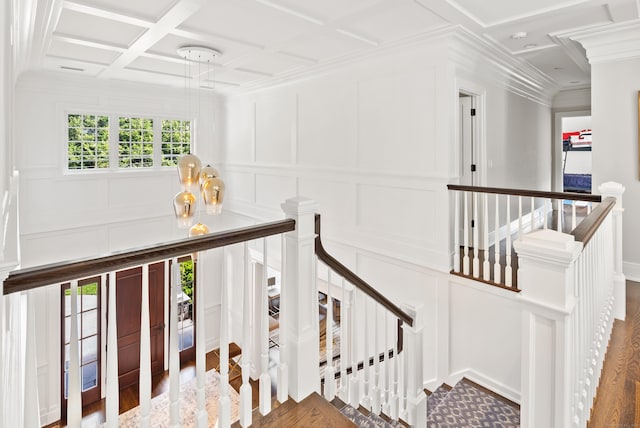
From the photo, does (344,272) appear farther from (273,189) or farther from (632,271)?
(273,189)

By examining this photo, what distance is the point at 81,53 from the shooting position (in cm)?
451

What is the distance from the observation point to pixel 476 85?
4.36m

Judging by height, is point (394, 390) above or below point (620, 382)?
below

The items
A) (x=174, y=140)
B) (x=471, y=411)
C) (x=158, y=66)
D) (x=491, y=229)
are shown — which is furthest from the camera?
(x=174, y=140)

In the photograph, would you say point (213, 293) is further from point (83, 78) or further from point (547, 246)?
point (547, 246)

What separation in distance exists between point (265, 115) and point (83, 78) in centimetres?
279

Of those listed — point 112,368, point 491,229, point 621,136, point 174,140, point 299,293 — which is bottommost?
point 112,368

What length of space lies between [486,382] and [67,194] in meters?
6.22

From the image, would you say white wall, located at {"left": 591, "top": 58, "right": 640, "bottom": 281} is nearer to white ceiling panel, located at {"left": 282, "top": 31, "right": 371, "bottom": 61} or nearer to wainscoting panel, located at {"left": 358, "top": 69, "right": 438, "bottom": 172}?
wainscoting panel, located at {"left": 358, "top": 69, "right": 438, "bottom": 172}

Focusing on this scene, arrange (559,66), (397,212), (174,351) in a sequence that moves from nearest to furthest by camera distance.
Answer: (174,351) → (397,212) → (559,66)

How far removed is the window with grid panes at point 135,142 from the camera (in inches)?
246

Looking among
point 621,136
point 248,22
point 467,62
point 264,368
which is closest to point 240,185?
point 248,22

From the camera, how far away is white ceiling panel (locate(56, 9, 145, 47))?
3416 mm

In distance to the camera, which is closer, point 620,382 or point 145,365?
point 145,365
